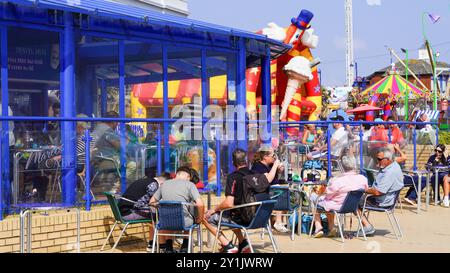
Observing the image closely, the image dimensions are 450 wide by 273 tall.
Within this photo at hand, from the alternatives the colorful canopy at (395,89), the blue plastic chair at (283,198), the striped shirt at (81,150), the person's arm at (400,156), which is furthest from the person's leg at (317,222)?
the colorful canopy at (395,89)

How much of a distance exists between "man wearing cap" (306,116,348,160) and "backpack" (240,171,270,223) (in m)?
5.43

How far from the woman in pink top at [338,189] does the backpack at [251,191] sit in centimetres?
185

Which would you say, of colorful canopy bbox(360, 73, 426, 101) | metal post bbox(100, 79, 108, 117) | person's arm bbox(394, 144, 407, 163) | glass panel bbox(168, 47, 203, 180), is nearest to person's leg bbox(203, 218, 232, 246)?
glass panel bbox(168, 47, 203, 180)

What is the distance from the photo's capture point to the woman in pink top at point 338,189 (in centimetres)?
1027

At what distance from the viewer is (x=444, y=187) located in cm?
1464

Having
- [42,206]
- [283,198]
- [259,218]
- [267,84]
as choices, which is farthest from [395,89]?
[42,206]

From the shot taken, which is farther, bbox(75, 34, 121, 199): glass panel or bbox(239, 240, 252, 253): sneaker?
bbox(75, 34, 121, 199): glass panel

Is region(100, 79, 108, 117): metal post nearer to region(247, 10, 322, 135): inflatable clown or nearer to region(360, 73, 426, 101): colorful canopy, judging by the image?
region(247, 10, 322, 135): inflatable clown

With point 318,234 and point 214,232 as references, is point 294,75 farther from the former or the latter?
point 214,232

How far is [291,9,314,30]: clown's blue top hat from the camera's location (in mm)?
23781

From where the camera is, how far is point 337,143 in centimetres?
1420

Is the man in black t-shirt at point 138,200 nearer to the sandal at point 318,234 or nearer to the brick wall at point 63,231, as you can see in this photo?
the brick wall at point 63,231

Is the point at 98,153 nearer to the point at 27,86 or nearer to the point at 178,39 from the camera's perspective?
the point at 27,86
